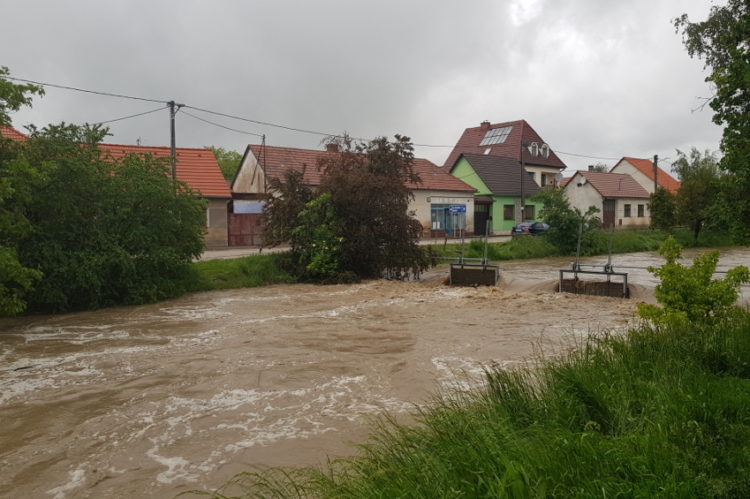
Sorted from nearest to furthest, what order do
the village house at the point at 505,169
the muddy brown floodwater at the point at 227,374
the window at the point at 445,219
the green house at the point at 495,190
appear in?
the muddy brown floodwater at the point at 227,374, the window at the point at 445,219, the green house at the point at 495,190, the village house at the point at 505,169

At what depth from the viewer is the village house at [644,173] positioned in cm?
→ 5653

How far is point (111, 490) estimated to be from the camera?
18.5ft

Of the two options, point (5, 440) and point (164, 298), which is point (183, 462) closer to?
point (5, 440)

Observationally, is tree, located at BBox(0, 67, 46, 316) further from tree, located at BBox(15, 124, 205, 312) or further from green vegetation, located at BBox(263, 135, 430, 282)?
green vegetation, located at BBox(263, 135, 430, 282)

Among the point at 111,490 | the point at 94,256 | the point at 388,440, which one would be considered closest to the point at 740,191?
the point at 388,440

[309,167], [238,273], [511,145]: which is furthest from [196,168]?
[511,145]

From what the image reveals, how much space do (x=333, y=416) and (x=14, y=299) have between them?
8.70 metres

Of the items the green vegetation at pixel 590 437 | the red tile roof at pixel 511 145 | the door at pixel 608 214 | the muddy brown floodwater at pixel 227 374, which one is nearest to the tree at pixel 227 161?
the red tile roof at pixel 511 145

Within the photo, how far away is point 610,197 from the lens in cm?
4803

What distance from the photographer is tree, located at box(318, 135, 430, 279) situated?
72.1 feet

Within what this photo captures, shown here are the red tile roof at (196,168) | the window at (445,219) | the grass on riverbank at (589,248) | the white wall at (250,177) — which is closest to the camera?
the grass on riverbank at (589,248)

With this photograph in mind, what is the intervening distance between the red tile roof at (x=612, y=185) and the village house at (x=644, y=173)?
13.7ft

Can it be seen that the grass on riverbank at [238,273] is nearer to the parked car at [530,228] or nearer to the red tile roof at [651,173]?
the parked car at [530,228]

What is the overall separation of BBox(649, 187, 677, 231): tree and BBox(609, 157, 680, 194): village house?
19018 millimetres
